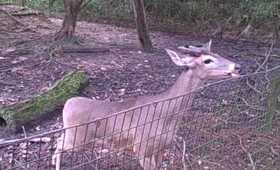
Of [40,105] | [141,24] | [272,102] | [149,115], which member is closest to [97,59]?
[141,24]

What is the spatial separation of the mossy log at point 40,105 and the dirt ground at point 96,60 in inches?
3.4

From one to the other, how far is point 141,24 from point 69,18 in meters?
1.05

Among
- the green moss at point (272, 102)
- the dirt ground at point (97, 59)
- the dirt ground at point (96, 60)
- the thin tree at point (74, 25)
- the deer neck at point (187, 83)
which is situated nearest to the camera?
the deer neck at point (187, 83)

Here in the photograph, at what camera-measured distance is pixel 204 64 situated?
3.22 meters

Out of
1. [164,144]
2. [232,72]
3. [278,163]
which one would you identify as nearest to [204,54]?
[232,72]

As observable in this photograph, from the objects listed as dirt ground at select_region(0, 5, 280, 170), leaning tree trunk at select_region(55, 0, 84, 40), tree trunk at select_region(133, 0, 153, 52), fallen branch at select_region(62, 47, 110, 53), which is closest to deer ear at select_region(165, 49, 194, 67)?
dirt ground at select_region(0, 5, 280, 170)

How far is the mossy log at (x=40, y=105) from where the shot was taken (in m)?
4.14

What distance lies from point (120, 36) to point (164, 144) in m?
5.27

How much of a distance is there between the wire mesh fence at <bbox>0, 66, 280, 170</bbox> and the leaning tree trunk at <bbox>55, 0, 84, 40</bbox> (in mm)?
3186

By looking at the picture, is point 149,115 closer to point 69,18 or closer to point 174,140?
point 174,140

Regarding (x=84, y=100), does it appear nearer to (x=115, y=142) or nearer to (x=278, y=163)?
(x=115, y=142)

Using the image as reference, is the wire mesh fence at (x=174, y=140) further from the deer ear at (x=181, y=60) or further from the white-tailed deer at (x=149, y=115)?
the deer ear at (x=181, y=60)

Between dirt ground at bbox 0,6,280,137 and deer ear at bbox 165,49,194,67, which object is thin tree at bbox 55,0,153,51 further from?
deer ear at bbox 165,49,194,67

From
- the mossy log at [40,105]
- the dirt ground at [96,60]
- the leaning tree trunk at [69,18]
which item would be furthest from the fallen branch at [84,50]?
the mossy log at [40,105]
